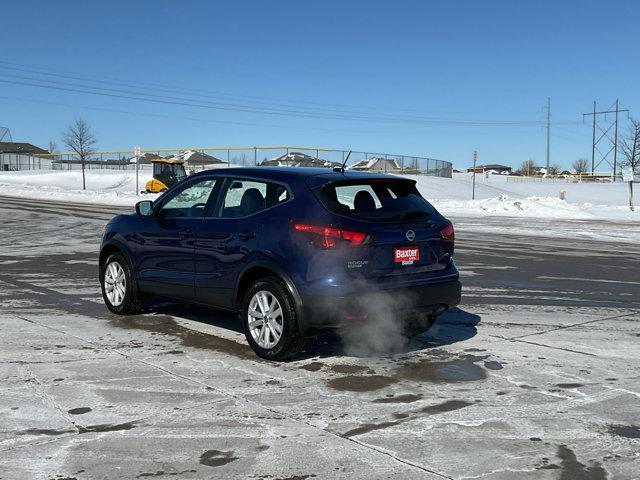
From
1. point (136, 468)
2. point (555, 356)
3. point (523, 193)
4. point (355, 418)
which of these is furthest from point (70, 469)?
point (523, 193)

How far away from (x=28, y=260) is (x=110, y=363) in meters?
7.89

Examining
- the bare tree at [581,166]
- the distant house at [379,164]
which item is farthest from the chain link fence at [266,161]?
the bare tree at [581,166]

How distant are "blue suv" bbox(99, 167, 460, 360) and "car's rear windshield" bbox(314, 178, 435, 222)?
0.01 meters

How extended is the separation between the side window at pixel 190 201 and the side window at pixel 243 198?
1.00 ft

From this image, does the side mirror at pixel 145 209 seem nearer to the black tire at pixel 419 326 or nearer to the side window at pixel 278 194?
the side window at pixel 278 194

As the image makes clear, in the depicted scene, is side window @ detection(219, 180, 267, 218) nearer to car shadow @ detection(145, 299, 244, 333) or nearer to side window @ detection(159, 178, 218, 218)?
side window @ detection(159, 178, 218, 218)

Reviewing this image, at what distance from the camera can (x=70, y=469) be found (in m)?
3.65

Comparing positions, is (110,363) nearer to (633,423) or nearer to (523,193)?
(633,423)

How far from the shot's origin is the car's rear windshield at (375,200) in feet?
18.8

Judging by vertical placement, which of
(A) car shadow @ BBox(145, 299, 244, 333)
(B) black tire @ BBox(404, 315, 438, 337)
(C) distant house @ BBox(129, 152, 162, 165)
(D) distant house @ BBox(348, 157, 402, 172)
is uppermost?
(C) distant house @ BBox(129, 152, 162, 165)

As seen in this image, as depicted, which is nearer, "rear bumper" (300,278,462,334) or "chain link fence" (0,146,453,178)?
"rear bumper" (300,278,462,334)

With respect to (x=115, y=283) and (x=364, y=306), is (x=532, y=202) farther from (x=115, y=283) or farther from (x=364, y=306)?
(x=364, y=306)

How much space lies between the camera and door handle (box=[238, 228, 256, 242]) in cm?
594

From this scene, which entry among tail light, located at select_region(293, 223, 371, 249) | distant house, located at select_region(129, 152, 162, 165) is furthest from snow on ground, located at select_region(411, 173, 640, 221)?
distant house, located at select_region(129, 152, 162, 165)
